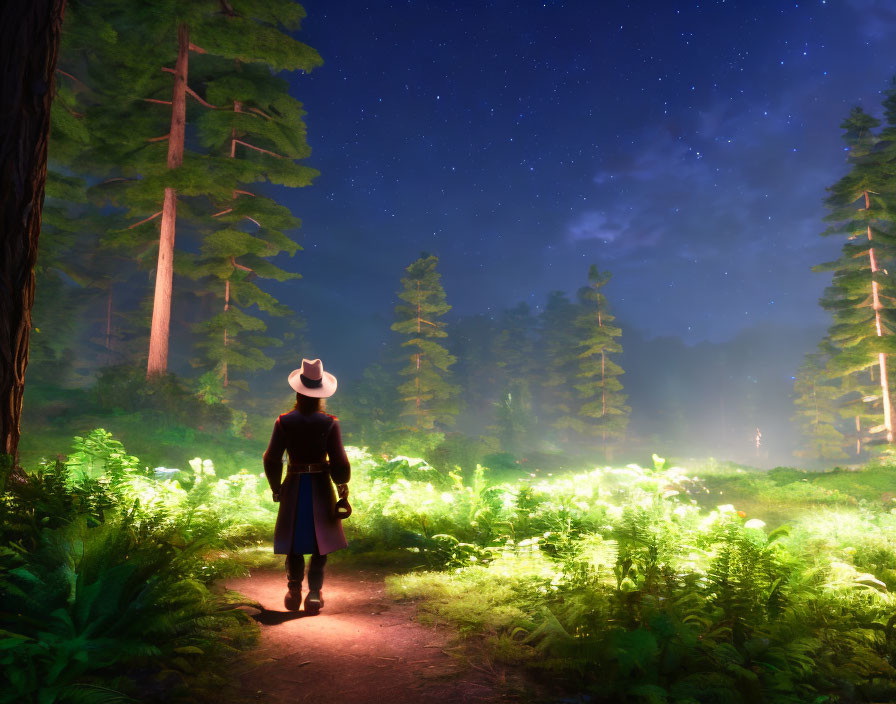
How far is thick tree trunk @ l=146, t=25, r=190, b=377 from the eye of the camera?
58.4 ft

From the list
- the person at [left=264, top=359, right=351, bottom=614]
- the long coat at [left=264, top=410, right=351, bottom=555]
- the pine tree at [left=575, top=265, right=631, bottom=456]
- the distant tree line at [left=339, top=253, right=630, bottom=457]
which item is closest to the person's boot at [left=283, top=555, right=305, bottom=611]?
the person at [left=264, top=359, right=351, bottom=614]

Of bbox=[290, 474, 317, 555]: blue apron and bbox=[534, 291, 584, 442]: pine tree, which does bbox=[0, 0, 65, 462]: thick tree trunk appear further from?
bbox=[534, 291, 584, 442]: pine tree

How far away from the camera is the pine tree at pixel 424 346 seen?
37.8 meters

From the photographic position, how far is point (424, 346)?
37812 millimetres

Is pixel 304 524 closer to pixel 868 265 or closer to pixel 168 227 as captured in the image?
pixel 168 227

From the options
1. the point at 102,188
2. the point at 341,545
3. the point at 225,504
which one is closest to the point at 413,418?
the point at 102,188

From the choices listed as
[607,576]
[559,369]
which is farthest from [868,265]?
[607,576]

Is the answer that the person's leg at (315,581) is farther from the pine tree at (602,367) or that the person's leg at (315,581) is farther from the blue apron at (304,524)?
the pine tree at (602,367)

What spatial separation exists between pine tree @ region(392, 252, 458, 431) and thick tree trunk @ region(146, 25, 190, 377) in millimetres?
20307

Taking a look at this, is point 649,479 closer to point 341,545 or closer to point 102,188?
point 341,545

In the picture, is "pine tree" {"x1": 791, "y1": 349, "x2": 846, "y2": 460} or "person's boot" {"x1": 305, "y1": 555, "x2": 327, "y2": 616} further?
"pine tree" {"x1": 791, "y1": 349, "x2": 846, "y2": 460}

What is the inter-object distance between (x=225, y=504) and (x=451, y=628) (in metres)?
5.14

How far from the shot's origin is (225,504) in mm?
8172

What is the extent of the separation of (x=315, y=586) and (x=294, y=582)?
22 centimetres
